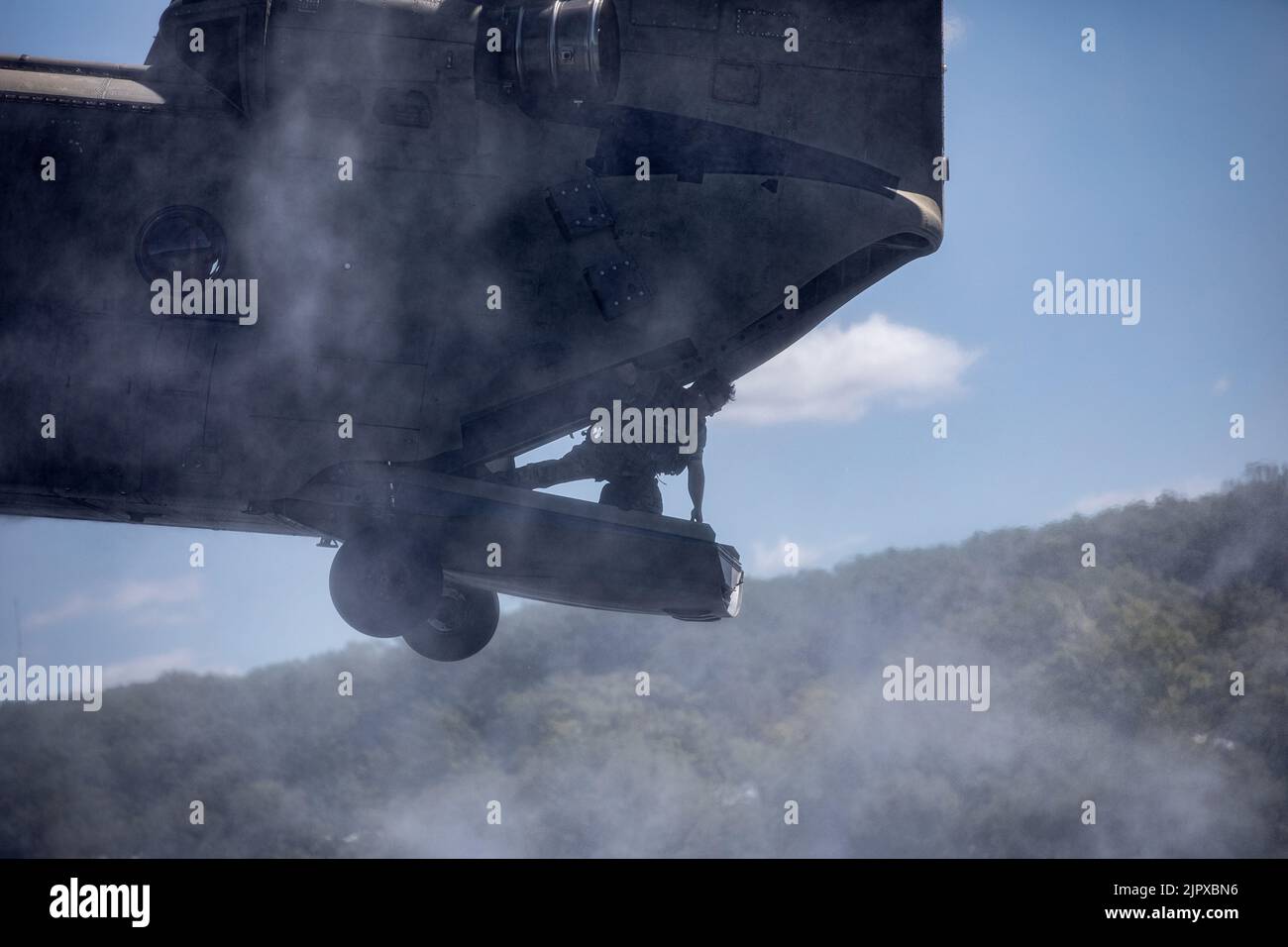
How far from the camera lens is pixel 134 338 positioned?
21.1 ft

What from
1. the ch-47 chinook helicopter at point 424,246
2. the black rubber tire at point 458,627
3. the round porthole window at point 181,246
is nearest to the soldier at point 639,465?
the ch-47 chinook helicopter at point 424,246

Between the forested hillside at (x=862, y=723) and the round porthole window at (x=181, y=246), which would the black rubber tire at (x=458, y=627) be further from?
the forested hillside at (x=862, y=723)

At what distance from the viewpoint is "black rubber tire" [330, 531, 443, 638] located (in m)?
6.18

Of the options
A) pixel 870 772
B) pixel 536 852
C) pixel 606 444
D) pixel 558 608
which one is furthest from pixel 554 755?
pixel 606 444

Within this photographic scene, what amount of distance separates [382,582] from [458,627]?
2.15 m

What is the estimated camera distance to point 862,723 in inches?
530

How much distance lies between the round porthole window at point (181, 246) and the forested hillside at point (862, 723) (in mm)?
6874

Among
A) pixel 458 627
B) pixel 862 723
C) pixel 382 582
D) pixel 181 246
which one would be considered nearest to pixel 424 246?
pixel 181 246

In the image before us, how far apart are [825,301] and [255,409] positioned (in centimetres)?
361

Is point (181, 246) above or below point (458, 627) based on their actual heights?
→ above

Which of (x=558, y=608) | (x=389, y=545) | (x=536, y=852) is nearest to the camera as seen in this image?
(x=389, y=545)

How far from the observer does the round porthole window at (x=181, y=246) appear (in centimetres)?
650

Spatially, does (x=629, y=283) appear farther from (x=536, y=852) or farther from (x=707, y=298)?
(x=536, y=852)

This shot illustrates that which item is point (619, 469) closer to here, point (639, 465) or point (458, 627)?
point (639, 465)
